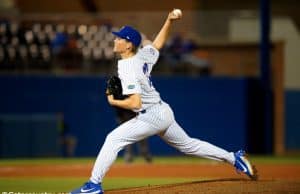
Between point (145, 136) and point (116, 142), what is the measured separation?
0.37 m

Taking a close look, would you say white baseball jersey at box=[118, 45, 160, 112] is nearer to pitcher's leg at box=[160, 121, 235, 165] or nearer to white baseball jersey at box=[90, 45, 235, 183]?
white baseball jersey at box=[90, 45, 235, 183]

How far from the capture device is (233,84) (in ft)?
64.6

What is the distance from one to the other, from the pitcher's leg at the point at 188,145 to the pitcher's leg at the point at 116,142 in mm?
243

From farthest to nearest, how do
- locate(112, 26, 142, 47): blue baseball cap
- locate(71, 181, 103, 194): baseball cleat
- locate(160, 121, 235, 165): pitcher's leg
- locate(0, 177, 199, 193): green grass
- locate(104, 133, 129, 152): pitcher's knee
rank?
locate(0, 177, 199, 193): green grass
locate(160, 121, 235, 165): pitcher's leg
locate(112, 26, 142, 47): blue baseball cap
locate(104, 133, 129, 152): pitcher's knee
locate(71, 181, 103, 194): baseball cleat

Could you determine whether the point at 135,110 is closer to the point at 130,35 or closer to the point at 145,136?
the point at 145,136

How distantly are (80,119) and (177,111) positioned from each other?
2767 mm

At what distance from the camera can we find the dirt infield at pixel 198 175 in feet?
24.2

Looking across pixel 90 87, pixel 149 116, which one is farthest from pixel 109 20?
pixel 149 116

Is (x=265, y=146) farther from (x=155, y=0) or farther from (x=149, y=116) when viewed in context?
(x=149, y=116)

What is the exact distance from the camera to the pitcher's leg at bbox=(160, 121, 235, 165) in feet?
24.7

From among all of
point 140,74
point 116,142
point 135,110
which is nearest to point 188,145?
point 135,110

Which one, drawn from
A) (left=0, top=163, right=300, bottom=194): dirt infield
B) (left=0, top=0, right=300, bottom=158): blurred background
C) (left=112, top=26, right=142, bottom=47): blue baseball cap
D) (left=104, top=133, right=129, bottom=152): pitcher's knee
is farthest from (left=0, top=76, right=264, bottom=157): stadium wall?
(left=104, top=133, right=129, bottom=152): pitcher's knee

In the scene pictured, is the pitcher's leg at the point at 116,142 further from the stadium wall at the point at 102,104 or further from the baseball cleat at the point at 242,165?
the stadium wall at the point at 102,104

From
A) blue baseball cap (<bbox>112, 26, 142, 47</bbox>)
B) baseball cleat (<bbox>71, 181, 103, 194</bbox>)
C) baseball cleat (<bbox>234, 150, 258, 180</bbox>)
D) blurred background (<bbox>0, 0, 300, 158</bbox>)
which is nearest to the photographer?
baseball cleat (<bbox>71, 181, 103, 194</bbox>)
